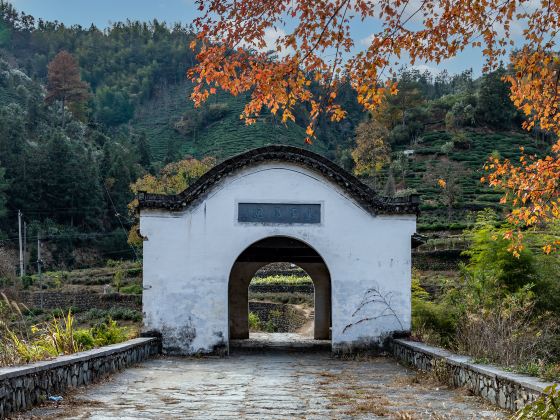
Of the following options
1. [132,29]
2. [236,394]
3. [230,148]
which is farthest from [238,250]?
[132,29]

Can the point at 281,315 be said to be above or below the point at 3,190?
below

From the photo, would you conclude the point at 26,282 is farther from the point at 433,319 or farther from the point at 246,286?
the point at 433,319

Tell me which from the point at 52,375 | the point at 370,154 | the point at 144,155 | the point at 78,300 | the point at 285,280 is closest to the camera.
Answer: the point at 52,375

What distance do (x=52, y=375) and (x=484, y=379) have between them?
4.60 meters

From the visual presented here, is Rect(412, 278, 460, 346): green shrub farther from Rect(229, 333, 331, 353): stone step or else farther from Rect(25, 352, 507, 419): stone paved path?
Rect(25, 352, 507, 419): stone paved path

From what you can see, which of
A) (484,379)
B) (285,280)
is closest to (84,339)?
(484,379)

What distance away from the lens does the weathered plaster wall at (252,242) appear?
1449 centimetres

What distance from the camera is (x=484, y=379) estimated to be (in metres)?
7.89

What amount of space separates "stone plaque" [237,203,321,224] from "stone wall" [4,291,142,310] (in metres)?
22.9

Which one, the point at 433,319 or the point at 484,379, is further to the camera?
the point at 433,319

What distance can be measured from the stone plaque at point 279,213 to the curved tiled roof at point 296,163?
0.74 meters

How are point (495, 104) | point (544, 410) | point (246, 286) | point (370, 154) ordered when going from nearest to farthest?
point (544, 410)
point (246, 286)
point (370, 154)
point (495, 104)

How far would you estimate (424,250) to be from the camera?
141 ft

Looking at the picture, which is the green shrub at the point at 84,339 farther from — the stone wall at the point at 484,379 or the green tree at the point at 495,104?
the green tree at the point at 495,104
